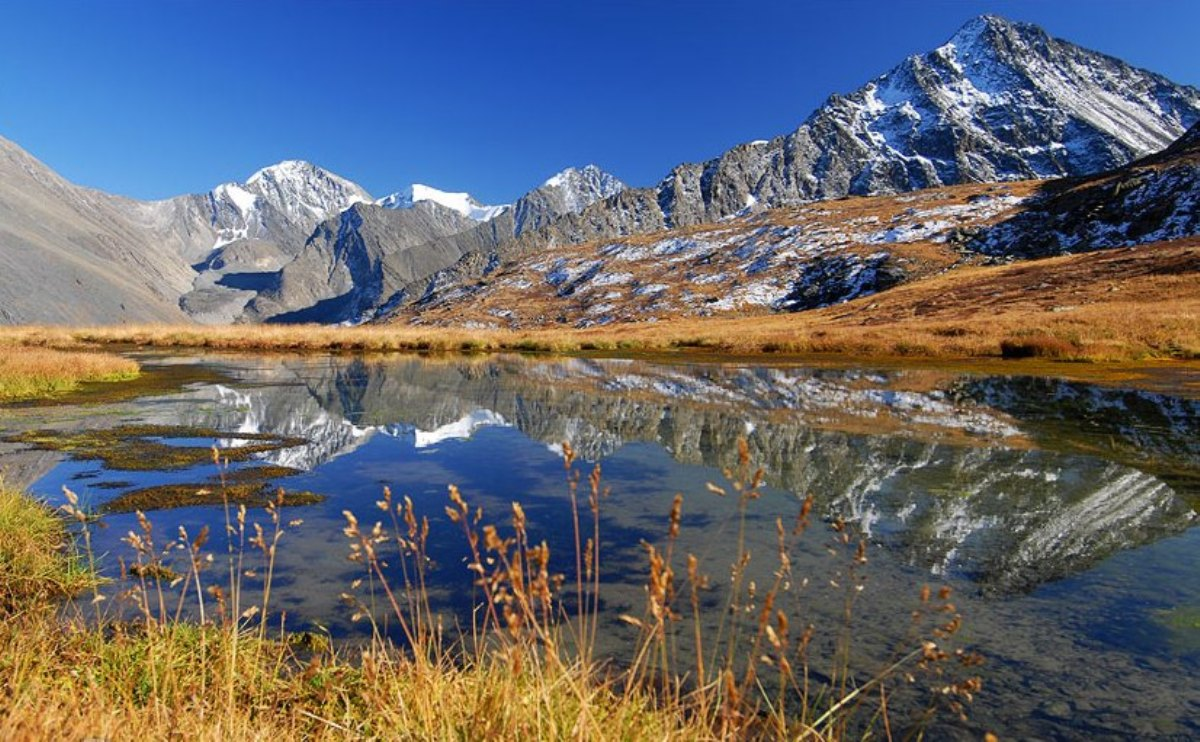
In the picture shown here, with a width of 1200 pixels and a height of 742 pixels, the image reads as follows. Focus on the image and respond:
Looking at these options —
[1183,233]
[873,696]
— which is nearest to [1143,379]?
[873,696]

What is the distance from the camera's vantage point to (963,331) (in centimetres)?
4694

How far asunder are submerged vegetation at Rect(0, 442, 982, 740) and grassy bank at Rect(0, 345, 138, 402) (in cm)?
2026

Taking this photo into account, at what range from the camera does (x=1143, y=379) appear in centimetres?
2791

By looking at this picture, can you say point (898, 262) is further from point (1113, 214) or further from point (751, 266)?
A: point (1113, 214)

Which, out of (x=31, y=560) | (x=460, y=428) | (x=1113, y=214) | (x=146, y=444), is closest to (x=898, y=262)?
(x=1113, y=214)

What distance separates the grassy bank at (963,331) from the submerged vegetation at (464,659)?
40.3 m

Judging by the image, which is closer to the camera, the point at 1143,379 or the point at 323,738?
the point at 323,738

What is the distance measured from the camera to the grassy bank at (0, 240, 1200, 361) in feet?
129

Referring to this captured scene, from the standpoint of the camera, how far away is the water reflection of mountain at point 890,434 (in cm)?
915

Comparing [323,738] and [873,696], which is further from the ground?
[323,738]

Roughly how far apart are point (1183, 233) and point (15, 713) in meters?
113

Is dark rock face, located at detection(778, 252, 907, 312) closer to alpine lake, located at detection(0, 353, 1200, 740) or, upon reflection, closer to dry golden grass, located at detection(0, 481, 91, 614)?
alpine lake, located at detection(0, 353, 1200, 740)

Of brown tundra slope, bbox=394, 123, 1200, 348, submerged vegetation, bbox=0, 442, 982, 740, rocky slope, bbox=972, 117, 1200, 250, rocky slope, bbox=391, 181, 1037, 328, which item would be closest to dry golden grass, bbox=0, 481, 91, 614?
submerged vegetation, bbox=0, 442, 982, 740

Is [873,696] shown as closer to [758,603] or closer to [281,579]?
[758,603]
